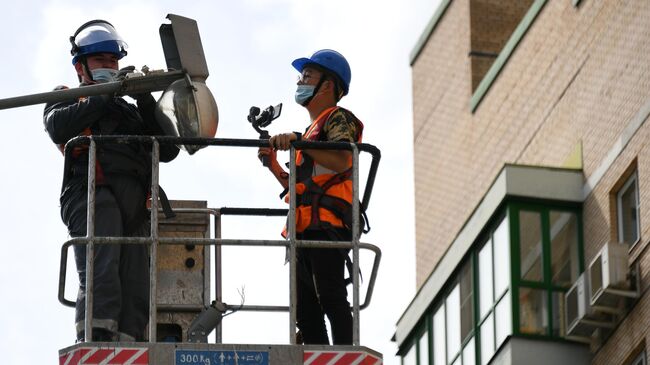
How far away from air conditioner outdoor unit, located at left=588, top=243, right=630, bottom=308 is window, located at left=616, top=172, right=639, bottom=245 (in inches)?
15.2

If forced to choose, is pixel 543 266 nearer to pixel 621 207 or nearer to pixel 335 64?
pixel 621 207

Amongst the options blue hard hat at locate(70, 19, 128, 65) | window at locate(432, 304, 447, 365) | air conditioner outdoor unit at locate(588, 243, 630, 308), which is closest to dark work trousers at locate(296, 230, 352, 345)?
blue hard hat at locate(70, 19, 128, 65)

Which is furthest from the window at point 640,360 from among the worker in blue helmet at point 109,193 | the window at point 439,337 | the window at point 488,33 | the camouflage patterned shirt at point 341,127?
the worker in blue helmet at point 109,193

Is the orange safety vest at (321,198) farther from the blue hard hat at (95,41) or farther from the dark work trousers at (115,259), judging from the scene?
the blue hard hat at (95,41)

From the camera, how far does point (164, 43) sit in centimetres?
1864

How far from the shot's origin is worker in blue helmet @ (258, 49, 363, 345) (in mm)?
17609

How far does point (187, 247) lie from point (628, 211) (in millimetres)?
16828

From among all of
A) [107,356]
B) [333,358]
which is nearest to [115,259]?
[107,356]

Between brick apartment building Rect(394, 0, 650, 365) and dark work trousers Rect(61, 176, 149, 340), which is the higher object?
brick apartment building Rect(394, 0, 650, 365)

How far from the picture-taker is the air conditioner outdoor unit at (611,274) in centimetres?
3331

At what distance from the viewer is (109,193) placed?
1783cm

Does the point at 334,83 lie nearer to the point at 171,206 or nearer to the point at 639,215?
the point at 171,206

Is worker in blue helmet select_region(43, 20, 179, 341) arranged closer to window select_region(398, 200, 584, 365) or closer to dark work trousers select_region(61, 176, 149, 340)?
dark work trousers select_region(61, 176, 149, 340)

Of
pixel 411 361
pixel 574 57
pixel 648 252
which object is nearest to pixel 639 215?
pixel 648 252
